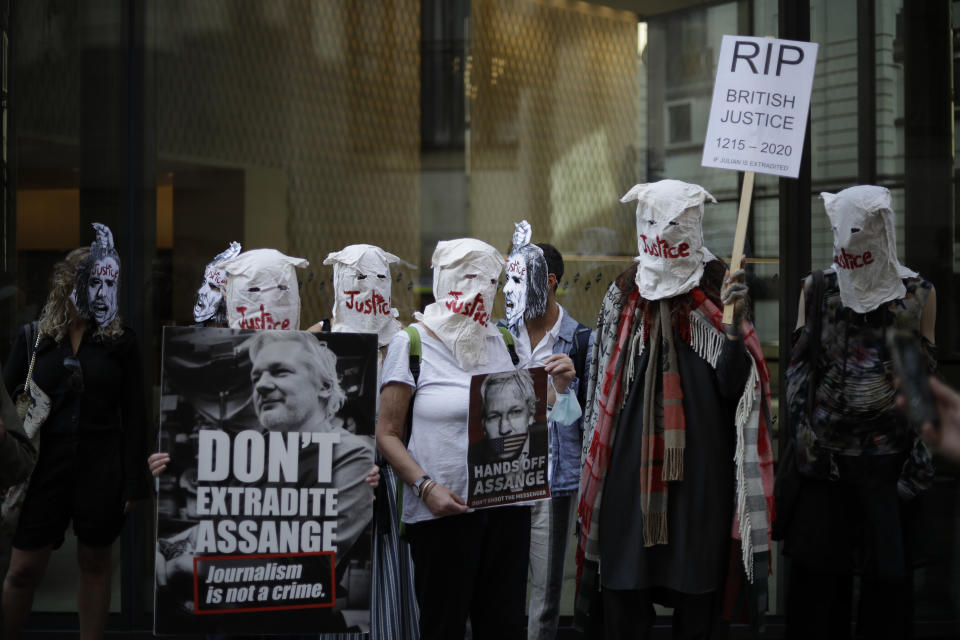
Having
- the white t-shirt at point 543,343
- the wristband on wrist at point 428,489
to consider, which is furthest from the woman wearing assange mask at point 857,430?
the wristband on wrist at point 428,489

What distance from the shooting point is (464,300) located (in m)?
4.02

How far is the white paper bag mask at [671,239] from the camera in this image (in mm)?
4199

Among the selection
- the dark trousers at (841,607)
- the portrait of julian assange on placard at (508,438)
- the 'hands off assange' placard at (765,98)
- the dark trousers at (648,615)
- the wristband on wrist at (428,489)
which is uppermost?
the 'hands off assange' placard at (765,98)

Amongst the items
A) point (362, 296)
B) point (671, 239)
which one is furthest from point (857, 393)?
point (362, 296)

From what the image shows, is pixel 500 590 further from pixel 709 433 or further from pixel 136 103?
pixel 136 103

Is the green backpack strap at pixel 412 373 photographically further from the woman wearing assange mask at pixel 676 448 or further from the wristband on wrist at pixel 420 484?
the woman wearing assange mask at pixel 676 448

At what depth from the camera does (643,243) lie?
4.27m

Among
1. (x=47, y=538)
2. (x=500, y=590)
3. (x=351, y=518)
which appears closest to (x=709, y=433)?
(x=500, y=590)

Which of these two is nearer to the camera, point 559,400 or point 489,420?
point 489,420

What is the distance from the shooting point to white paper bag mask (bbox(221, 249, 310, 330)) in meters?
4.50

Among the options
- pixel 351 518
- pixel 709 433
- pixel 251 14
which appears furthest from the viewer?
pixel 251 14

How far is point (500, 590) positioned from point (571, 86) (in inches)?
149

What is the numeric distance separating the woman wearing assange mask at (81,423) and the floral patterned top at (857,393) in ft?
10.0

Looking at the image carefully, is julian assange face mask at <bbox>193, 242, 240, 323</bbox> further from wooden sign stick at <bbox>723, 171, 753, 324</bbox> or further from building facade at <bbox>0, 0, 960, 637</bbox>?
wooden sign stick at <bbox>723, 171, 753, 324</bbox>
